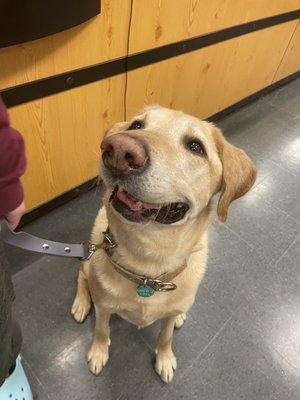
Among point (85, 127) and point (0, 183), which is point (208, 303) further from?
point (0, 183)

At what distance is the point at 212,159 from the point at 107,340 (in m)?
0.97

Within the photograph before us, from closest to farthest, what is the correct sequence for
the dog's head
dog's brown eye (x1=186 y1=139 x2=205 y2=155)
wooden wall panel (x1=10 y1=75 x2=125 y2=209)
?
the dog's head → dog's brown eye (x1=186 y1=139 x2=205 y2=155) → wooden wall panel (x1=10 y1=75 x2=125 y2=209)

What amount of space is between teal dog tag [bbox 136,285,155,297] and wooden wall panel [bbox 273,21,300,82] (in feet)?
10.1

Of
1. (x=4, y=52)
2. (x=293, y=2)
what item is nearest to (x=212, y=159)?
(x=4, y=52)

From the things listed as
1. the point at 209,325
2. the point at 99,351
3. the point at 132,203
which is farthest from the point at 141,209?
the point at 209,325

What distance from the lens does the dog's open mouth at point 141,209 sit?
88 centimetres

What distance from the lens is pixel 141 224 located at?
898 mm

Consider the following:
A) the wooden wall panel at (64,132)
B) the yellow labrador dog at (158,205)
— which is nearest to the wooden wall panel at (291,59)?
the wooden wall panel at (64,132)

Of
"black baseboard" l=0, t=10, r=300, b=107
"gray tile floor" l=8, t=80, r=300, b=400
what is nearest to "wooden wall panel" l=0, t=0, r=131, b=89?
"black baseboard" l=0, t=10, r=300, b=107

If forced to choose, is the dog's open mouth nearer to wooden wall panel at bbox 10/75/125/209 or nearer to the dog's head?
the dog's head

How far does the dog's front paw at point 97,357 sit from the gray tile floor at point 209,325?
0.12 ft

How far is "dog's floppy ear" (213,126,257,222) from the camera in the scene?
3.30ft

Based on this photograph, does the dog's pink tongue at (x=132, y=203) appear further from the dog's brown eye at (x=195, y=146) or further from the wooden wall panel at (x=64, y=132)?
the wooden wall panel at (x=64, y=132)

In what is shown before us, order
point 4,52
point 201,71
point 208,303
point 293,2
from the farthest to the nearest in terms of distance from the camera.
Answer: point 293,2 < point 201,71 < point 208,303 < point 4,52
